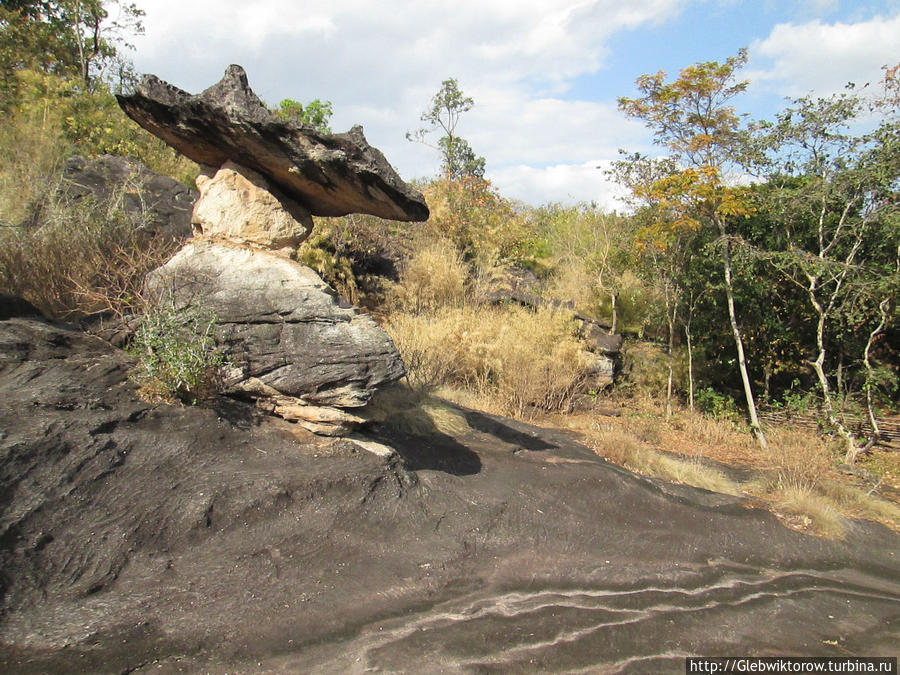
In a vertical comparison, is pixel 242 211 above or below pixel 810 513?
above

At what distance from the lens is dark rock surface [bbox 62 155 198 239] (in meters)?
8.20

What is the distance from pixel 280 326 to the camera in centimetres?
457

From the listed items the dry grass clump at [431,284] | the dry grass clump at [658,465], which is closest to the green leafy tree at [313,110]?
the dry grass clump at [431,284]

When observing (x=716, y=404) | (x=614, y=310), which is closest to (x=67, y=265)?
(x=716, y=404)

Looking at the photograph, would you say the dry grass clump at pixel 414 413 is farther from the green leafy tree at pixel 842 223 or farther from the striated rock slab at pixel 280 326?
the green leafy tree at pixel 842 223

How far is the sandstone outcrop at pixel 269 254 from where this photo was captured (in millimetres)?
4398

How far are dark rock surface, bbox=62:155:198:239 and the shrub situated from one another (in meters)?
4.28

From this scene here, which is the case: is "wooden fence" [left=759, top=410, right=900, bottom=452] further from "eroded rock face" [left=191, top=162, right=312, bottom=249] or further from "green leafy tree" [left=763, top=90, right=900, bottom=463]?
"eroded rock face" [left=191, top=162, right=312, bottom=249]

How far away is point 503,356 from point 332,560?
6022mm

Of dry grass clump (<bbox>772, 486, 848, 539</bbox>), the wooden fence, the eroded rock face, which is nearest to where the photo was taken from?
the eroded rock face

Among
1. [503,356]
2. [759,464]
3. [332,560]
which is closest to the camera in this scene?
[332,560]

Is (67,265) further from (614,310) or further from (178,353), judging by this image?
(614,310)

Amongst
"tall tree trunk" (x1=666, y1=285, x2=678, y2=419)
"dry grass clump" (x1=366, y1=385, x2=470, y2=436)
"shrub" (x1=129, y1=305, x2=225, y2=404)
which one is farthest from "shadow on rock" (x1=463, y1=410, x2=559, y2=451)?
"tall tree trunk" (x1=666, y1=285, x2=678, y2=419)

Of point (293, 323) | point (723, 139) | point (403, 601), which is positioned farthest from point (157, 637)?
point (723, 139)
